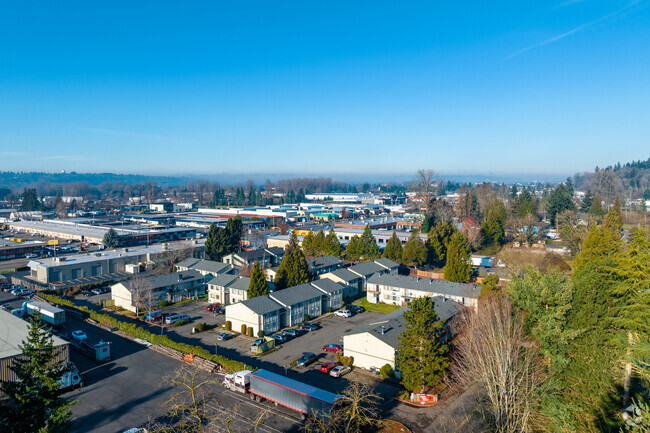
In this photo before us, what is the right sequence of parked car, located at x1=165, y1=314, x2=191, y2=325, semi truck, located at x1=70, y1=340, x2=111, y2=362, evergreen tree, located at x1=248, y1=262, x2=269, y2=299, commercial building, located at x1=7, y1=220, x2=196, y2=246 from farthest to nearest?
commercial building, located at x1=7, y1=220, x2=196, y2=246, evergreen tree, located at x1=248, y1=262, x2=269, y2=299, parked car, located at x1=165, y1=314, x2=191, y2=325, semi truck, located at x1=70, y1=340, x2=111, y2=362

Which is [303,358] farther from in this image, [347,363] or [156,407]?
[156,407]

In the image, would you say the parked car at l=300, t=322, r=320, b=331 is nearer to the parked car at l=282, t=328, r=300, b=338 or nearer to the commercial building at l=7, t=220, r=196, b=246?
the parked car at l=282, t=328, r=300, b=338

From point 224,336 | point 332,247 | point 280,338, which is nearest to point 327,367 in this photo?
point 280,338

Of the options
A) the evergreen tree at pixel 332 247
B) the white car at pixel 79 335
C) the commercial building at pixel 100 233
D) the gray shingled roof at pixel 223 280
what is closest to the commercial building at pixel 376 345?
the gray shingled roof at pixel 223 280

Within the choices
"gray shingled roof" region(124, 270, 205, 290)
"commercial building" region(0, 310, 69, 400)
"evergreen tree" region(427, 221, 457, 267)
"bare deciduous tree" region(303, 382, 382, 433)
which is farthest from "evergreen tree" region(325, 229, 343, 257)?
"bare deciduous tree" region(303, 382, 382, 433)


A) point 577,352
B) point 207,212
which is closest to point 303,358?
point 577,352
